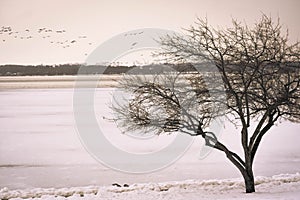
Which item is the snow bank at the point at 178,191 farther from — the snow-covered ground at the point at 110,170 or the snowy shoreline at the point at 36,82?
the snowy shoreline at the point at 36,82

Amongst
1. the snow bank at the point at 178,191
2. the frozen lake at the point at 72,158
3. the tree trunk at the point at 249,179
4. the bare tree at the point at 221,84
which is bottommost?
the frozen lake at the point at 72,158

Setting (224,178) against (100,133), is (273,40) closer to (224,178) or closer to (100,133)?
(224,178)

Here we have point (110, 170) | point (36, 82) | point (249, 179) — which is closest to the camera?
point (249, 179)

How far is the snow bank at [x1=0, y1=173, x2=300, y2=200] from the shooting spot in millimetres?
5480

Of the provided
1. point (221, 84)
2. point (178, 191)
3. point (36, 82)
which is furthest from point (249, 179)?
point (36, 82)

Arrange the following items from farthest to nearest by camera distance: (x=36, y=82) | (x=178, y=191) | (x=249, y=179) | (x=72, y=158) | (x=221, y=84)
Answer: (x=36, y=82)
(x=72, y=158)
(x=178, y=191)
(x=249, y=179)
(x=221, y=84)

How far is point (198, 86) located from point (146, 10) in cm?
579

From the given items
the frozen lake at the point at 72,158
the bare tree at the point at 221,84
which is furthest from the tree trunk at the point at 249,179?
the frozen lake at the point at 72,158

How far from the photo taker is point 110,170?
24.7ft

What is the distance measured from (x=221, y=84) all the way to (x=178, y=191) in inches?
64.4

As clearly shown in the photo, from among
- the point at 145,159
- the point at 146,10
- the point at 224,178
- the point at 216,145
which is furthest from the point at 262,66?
the point at 146,10

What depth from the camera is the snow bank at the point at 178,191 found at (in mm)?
5480

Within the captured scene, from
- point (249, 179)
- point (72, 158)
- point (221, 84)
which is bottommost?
point (72, 158)

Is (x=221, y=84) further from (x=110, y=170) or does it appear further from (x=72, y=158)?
(x=72, y=158)
